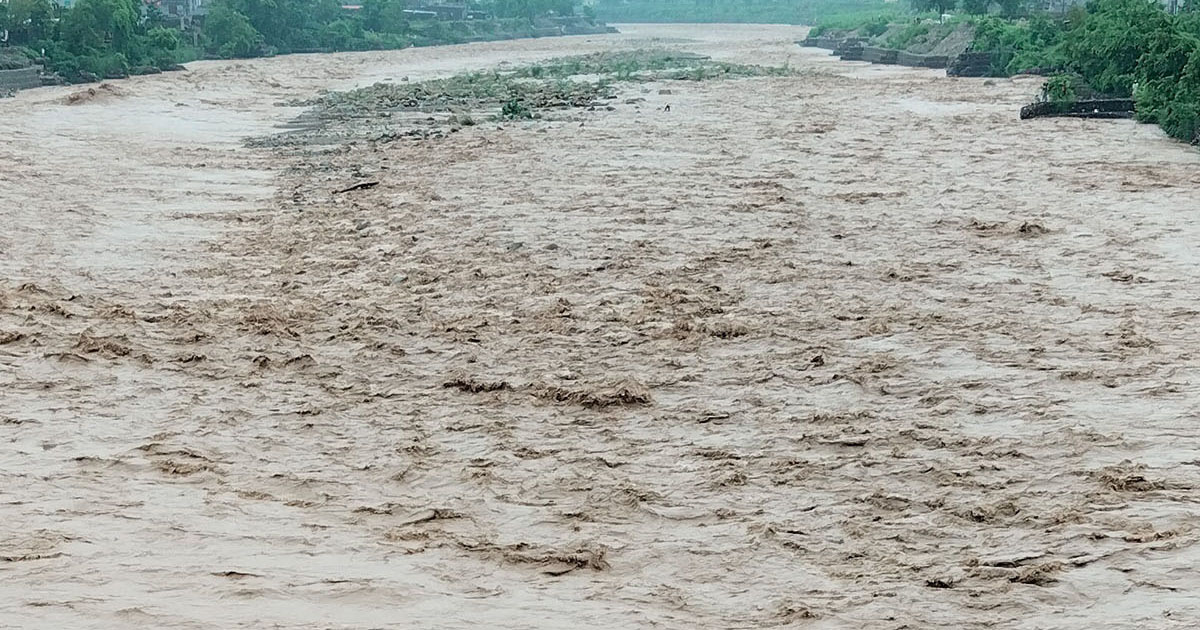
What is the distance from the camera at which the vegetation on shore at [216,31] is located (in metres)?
42.0

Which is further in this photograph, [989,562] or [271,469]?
[271,469]

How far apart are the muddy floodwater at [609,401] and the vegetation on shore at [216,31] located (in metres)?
27.6

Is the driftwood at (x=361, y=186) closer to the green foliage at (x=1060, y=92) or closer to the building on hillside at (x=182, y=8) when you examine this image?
the green foliage at (x=1060, y=92)

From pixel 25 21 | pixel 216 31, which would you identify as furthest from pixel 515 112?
pixel 216 31

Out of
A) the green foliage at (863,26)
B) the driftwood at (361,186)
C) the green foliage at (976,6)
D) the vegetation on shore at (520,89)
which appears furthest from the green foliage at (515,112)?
the green foliage at (863,26)

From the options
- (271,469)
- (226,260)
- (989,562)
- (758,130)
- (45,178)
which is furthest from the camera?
(758,130)

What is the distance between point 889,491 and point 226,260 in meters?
8.00

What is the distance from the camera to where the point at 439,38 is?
256 feet

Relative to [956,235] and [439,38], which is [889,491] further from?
[439,38]

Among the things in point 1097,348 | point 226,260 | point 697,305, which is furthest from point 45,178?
point 1097,348

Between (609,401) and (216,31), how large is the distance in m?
54.4

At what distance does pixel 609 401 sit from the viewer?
788 centimetres

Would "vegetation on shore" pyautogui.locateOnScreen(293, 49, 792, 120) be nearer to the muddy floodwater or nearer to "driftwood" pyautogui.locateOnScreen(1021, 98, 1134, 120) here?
"driftwood" pyautogui.locateOnScreen(1021, 98, 1134, 120)

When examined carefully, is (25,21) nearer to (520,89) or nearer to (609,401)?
(520,89)
